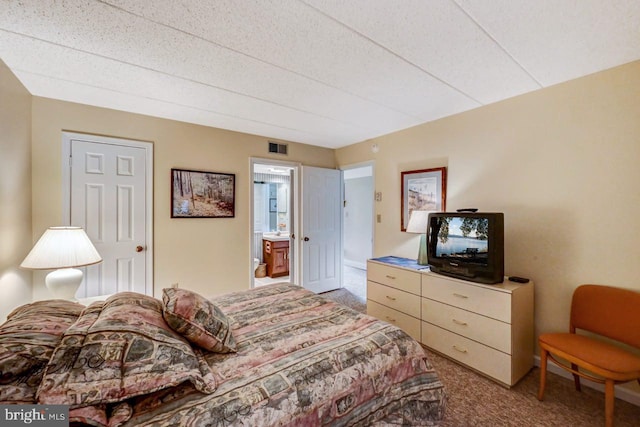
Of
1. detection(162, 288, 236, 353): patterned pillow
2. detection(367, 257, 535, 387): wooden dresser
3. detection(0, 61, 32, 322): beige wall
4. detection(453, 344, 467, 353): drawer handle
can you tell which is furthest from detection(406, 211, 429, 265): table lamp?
detection(0, 61, 32, 322): beige wall

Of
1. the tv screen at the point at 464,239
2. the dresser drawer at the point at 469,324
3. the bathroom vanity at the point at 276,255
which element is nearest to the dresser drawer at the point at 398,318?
the dresser drawer at the point at 469,324

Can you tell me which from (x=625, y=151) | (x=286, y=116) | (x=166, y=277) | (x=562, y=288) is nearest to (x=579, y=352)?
(x=562, y=288)

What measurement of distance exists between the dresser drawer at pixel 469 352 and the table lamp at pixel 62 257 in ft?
9.89

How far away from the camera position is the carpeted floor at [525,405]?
5.71 ft

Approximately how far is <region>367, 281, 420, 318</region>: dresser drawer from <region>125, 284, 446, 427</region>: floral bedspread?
1118 millimetres

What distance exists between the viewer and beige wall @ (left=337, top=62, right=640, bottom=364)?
6.34 feet

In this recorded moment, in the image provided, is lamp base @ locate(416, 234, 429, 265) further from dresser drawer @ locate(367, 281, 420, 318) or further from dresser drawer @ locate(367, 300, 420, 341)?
dresser drawer @ locate(367, 300, 420, 341)

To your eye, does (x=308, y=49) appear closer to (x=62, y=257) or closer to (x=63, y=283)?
(x=62, y=257)

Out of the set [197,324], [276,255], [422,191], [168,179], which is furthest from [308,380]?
[276,255]

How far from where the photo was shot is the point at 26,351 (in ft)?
3.00

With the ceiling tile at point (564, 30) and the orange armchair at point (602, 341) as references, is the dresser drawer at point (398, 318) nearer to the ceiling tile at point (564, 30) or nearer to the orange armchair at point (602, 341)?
the orange armchair at point (602, 341)

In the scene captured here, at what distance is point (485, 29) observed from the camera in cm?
156

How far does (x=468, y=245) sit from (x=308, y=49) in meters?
A: 2.04

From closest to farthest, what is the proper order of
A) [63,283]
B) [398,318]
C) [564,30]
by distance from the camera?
[564,30] < [63,283] < [398,318]
